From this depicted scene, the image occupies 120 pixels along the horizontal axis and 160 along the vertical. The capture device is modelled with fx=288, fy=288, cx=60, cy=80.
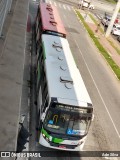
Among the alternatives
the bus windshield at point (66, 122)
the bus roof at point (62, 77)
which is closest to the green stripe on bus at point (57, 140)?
the bus windshield at point (66, 122)

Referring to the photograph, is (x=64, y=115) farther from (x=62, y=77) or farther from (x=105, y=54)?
(x=105, y=54)

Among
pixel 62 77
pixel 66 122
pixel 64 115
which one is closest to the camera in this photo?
pixel 64 115

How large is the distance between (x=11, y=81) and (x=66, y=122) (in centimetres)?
380

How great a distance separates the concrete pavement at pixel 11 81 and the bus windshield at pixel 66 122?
2.66 metres

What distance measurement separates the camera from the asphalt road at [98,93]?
1599cm

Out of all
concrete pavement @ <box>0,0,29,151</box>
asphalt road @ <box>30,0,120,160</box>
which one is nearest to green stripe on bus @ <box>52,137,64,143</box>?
asphalt road @ <box>30,0,120,160</box>

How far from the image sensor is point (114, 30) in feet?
143

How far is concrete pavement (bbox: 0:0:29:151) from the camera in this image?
752cm

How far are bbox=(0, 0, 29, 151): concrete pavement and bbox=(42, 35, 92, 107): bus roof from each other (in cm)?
218

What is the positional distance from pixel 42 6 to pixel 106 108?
1389 centimetres

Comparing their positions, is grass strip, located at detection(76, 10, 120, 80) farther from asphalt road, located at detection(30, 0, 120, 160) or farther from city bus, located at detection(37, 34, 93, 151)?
city bus, located at detection(37, 34, 93, 151)

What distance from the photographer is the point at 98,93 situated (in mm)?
21984

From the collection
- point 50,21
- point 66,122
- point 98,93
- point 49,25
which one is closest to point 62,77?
point 66,122

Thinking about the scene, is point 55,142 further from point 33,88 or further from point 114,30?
point 114,30
